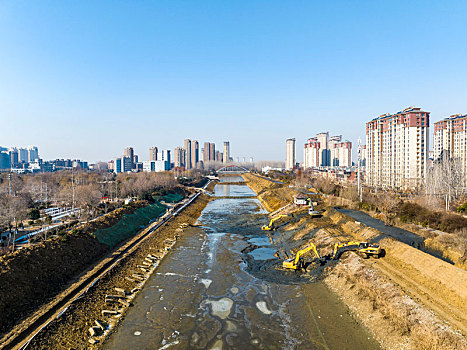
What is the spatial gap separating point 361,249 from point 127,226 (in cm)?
1680

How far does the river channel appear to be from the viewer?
30.7ft

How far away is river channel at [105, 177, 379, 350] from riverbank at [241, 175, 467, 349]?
668mm

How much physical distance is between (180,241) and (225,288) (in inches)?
365

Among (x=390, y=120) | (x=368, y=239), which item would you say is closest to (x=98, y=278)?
(x=368, y=239)

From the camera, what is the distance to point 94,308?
1093 centimetres

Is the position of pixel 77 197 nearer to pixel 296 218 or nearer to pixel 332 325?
pixel 296 218

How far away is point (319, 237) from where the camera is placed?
1995 centimetres

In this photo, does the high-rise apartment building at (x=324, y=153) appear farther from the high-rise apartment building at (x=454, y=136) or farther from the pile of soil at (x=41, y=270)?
the pile of soil at (x=41, y=270)

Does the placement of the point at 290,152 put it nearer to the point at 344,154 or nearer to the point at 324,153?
the point at 324,153

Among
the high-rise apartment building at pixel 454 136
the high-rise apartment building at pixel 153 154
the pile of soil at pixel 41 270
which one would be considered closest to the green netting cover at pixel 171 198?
the pile of soil at pixel 41 270

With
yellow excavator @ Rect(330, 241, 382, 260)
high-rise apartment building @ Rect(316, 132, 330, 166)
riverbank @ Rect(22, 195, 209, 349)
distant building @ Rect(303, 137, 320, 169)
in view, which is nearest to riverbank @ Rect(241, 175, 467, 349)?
yellow excavator @ Rect(330, 241, 382, 260)

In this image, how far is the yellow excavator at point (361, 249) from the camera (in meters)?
14.9

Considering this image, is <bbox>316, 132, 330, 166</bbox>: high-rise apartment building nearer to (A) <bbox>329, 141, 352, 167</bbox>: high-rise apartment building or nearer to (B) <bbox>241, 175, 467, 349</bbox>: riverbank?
(A) <bbox>329, 141, 352, 167</bbox>: high-rise apartment building

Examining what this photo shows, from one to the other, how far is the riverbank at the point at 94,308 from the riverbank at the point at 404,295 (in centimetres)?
897
